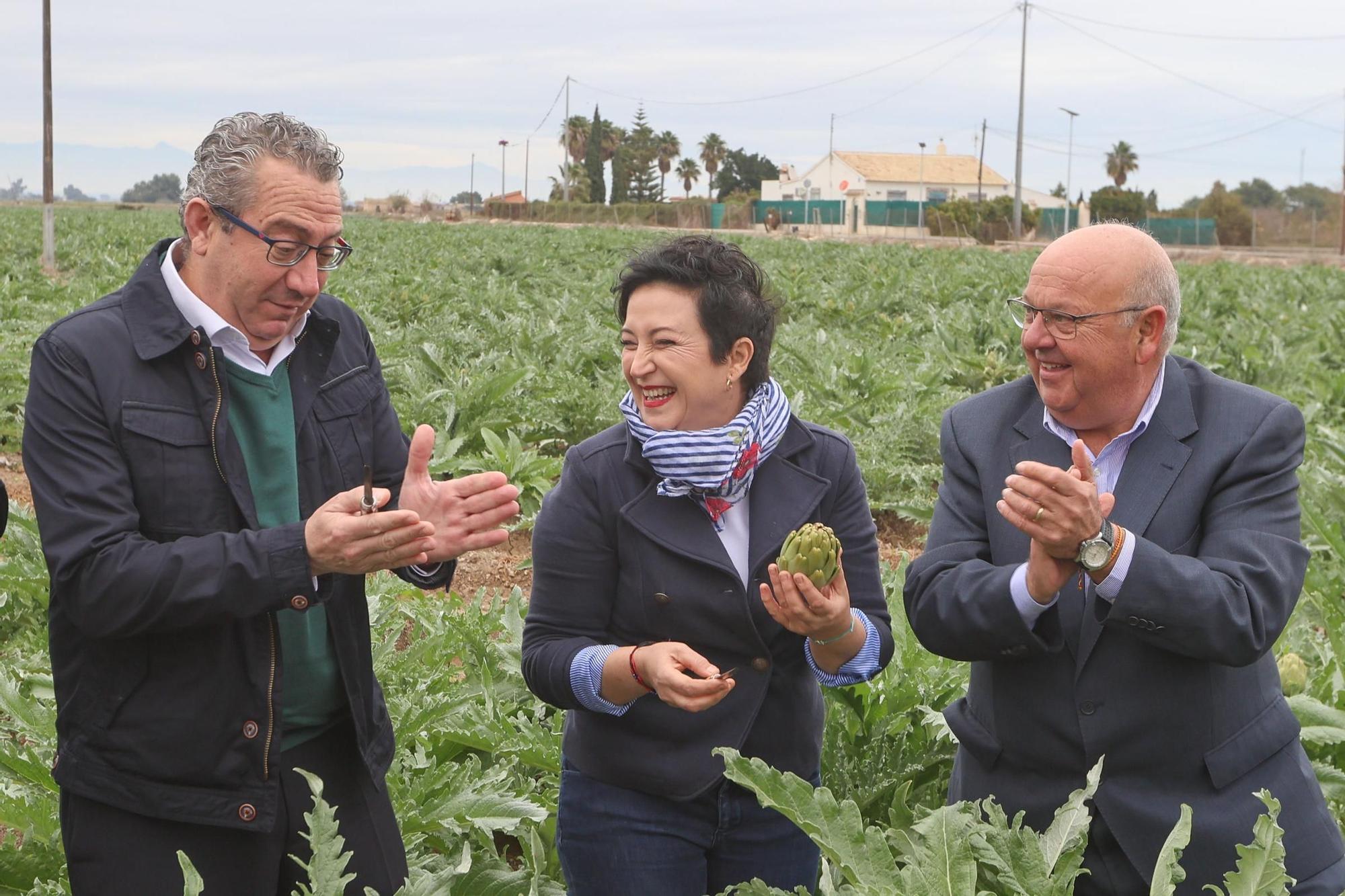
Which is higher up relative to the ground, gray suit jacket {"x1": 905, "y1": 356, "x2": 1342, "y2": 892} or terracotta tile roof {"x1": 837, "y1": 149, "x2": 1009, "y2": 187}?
terracotta tile roof {"x1": 837, "y1": 149, "x2": 1009, "y2": 187}

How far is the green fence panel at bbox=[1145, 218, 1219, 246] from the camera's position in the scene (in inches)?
2425

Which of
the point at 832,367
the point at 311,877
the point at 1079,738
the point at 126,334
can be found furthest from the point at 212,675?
the point at 832,367

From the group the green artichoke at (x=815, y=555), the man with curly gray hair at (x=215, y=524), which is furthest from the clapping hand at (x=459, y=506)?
the green artichoke at (x=815, y=555)

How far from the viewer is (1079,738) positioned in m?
2.98

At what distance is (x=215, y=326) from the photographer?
274 centimetres

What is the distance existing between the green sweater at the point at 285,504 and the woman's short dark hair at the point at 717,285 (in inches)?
28.5

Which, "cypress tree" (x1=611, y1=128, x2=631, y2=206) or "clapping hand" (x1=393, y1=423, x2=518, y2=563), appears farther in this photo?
"cypress tree" (x1=611, y1=128, x2=631, y2=206)

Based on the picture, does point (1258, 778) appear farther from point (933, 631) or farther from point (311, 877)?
point (311, 877)

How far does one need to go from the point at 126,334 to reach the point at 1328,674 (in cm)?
354

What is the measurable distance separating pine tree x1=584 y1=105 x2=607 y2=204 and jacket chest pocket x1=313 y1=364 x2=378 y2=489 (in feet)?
335

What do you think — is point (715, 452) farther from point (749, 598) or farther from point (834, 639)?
point (834, 639)

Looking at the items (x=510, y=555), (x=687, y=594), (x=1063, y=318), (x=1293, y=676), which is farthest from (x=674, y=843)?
(x=510, y=555)

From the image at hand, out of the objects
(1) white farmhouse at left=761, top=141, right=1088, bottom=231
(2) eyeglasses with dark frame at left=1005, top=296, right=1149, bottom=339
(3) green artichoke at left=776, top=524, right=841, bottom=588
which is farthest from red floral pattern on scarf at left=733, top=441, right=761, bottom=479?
(1) white farmhouse at left=761, top=141, right=1088, bottom=231

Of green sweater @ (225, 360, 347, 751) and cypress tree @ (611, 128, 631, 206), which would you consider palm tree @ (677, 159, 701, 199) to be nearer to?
cypress tree @ (611, 128, 631, 206)
